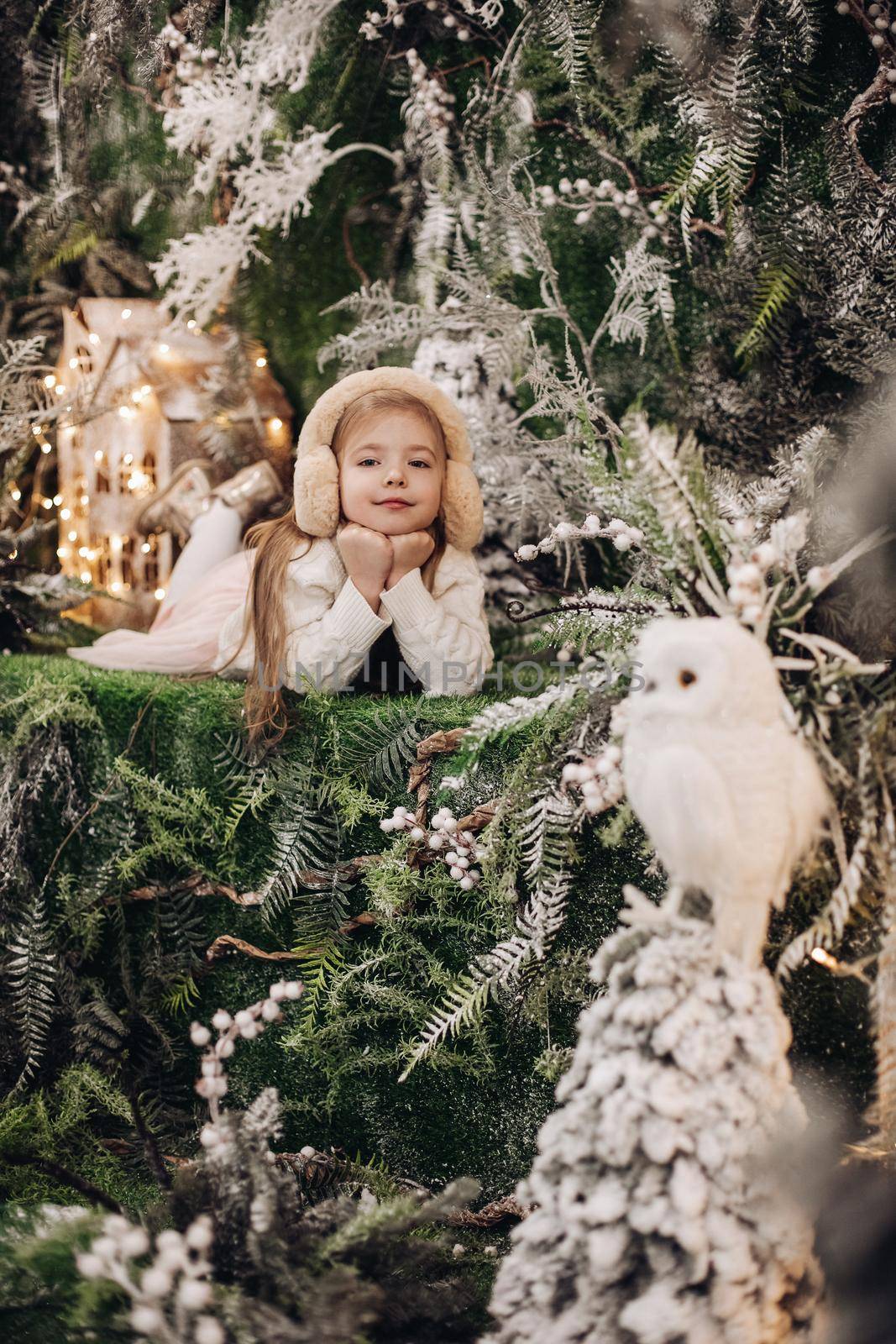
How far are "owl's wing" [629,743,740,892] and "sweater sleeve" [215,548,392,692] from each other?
0.81 m

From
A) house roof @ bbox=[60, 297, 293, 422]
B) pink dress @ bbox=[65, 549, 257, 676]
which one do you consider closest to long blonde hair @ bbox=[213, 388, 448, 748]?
pink dress @ bbox=[65, 549, 257, 676]

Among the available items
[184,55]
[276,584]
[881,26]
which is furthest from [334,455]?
[184,55]

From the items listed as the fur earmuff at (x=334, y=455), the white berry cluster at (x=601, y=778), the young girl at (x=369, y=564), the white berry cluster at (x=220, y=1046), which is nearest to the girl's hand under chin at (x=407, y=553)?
the young girl at (x=369, y=564)

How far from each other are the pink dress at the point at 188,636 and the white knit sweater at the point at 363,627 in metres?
0.17

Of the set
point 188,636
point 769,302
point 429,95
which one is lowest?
point 188,636

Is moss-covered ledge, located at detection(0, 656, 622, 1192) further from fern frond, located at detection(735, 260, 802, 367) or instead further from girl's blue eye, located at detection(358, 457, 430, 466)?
fern frond, located at detection(735, 260, 802, 367)

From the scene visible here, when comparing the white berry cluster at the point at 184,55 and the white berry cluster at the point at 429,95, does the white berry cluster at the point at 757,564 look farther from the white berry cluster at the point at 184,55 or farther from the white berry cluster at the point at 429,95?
the white berry cluster at the point at 184,55

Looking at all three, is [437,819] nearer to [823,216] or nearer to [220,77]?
[823,216]

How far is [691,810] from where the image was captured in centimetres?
108

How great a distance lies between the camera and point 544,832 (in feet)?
4.94

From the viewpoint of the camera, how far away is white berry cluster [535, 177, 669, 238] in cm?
221

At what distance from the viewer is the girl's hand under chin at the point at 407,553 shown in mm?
Result: 1863

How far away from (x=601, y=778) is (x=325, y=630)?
25.8 inches

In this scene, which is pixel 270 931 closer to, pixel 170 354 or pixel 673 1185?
pixel 673 1185
